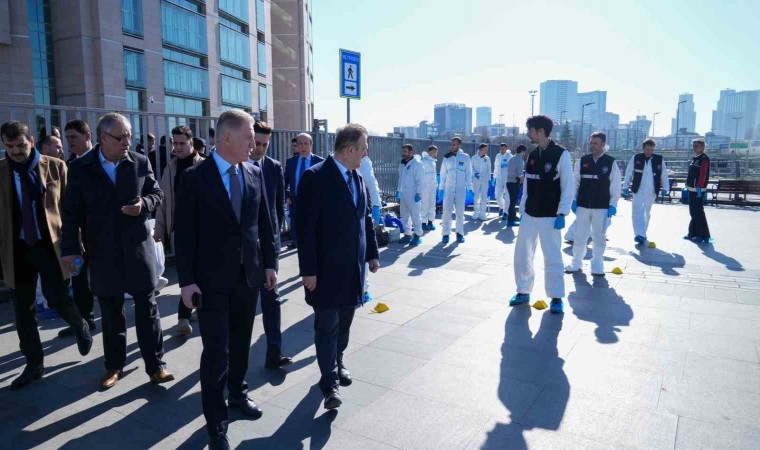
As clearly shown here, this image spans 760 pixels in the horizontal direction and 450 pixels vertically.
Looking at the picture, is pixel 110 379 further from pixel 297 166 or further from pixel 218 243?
pixel 297 166

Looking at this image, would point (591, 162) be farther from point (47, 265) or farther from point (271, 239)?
point (47, 265)

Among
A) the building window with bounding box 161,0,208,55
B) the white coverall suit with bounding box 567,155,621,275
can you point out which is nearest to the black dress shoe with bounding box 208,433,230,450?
the white coverall suit with bounding box 567,155,621,275

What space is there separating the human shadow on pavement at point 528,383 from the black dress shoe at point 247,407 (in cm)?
151

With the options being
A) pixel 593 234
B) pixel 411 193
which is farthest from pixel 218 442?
pixel 411 193

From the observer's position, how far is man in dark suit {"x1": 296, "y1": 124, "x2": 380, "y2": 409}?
351 centimetres

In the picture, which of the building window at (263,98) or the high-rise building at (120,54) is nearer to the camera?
the high-rise building at (120,54)

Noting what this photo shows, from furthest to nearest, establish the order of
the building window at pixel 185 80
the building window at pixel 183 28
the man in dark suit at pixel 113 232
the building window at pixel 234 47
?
the building window at pixel 234 47 → the building window at pixel 185 80 → the building window at pixel 183 28 → the man in dark suit at pixel 113 232

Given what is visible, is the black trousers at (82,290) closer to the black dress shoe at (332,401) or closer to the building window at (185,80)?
the black dress shoe at (332,401)

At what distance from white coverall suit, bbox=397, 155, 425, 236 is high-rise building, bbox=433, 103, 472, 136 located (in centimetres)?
11934

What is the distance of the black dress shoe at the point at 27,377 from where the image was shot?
3938 millimetres

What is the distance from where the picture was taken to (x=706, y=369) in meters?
4.24

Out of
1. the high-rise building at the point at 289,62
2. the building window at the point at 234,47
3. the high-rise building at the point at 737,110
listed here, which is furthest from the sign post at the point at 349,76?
the high-rise building at the point at 737,110

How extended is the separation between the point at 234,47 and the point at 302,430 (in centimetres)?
4610

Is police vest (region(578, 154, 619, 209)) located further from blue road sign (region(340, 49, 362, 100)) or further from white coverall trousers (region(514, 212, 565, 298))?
blue road sign (region(340, 49, 362, 100))
